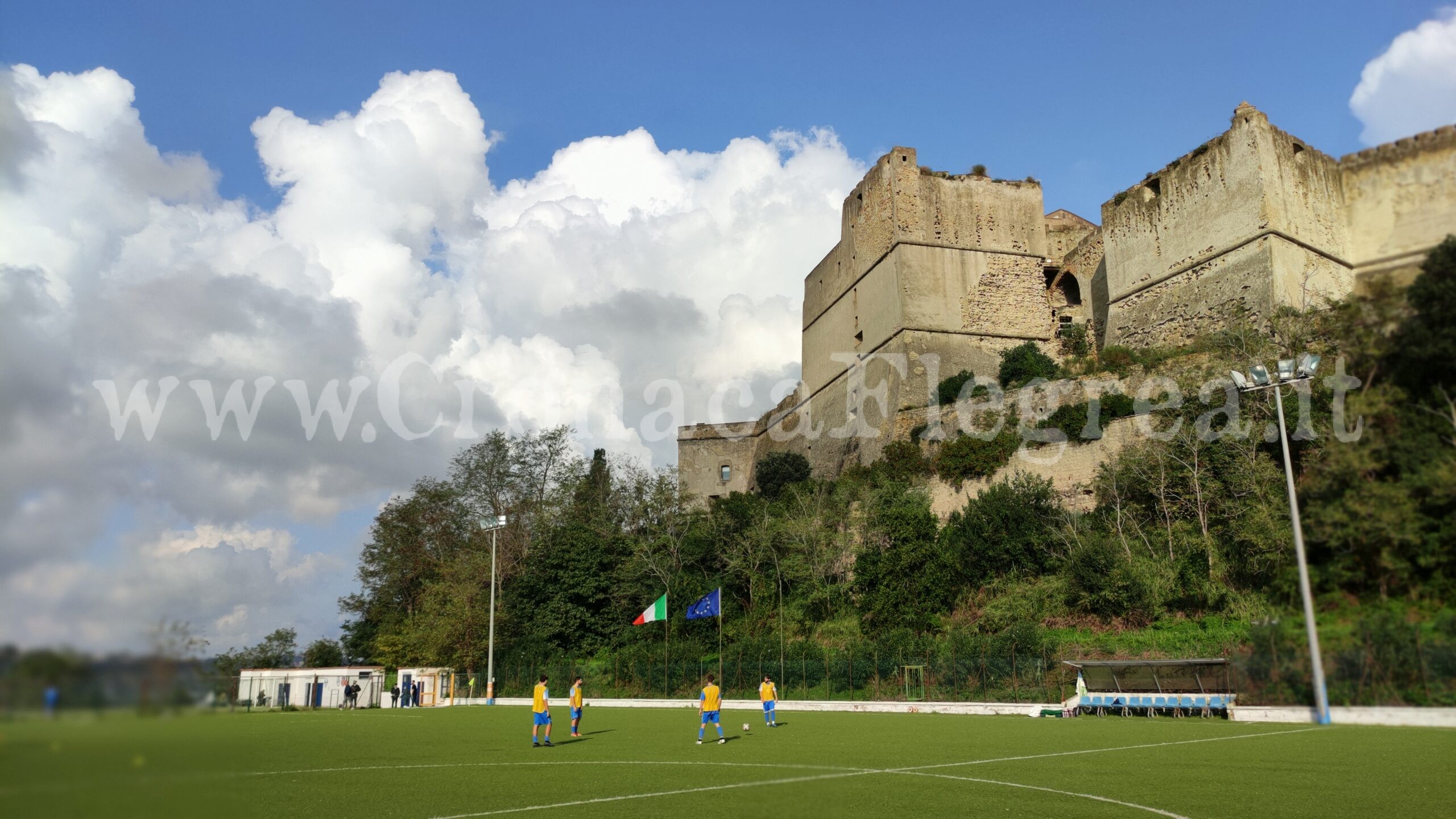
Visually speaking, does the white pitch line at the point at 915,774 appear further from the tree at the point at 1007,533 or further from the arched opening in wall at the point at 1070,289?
the arched opening in wall at the point at 1070,289

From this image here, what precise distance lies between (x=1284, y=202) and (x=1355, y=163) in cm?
284

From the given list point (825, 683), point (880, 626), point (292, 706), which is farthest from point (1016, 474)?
point (292, 706)

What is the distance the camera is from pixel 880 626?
106ft

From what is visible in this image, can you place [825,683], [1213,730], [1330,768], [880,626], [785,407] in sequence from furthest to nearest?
[785,407] → [880,626] → [825,683] → [1213,730] → [1330,768]

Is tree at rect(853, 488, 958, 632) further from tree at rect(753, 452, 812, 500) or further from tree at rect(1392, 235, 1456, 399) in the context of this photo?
tree at rect(1392, 235, 1456, 399)

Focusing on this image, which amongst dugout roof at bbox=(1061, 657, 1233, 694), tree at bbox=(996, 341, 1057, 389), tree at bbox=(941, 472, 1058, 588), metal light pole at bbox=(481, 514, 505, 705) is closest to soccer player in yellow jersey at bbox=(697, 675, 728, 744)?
dugout roof at bbox=(1061, 657, 1233, 694)

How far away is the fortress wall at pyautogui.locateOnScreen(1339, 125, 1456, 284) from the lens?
1024cm

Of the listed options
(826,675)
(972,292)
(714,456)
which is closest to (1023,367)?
(972,292)

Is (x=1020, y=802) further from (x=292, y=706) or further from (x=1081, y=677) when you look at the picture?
(x=292, y=706)

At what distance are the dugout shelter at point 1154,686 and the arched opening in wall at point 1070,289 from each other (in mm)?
30559

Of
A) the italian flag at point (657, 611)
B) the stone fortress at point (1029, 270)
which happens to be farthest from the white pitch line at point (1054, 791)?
the italian flag at point (657, 611)

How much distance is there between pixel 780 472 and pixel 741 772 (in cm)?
4102

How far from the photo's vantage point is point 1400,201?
72.8 ft

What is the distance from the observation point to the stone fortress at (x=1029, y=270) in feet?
117
